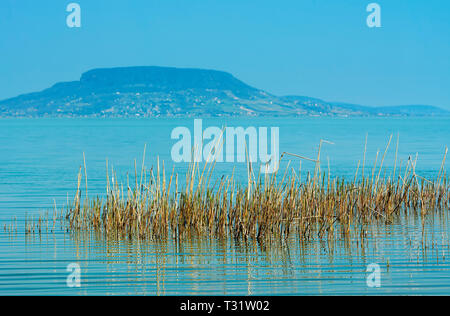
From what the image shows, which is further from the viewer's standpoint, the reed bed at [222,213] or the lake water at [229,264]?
the reed bed at [222,213]

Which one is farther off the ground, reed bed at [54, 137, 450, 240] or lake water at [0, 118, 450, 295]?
reed bed at [54, 137, 450, 240]

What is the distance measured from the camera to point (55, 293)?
8797 millimetres
